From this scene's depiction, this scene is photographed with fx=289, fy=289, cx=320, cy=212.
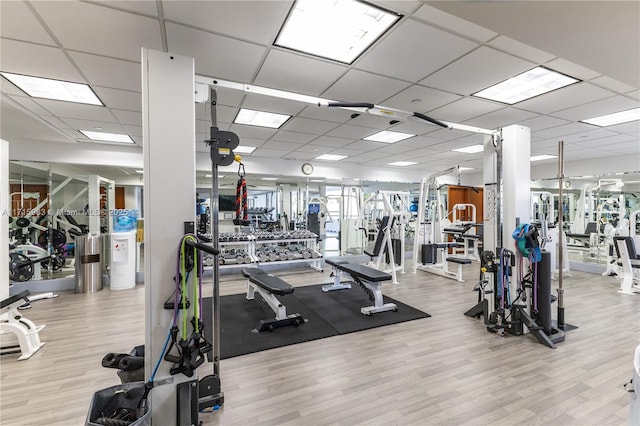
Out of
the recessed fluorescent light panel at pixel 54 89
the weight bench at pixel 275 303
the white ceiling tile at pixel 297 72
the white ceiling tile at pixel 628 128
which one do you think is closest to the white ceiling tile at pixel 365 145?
the white ceiling tile at pixel 297 72

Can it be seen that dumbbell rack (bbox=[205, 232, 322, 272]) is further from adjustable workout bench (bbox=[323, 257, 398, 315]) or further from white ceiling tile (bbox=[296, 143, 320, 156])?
adjustable workout bench (bbox=[323, 257, 398, 315])

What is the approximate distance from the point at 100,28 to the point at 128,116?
2269 mm

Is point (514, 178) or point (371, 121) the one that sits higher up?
point (371, 121)

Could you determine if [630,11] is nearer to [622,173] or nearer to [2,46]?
[2,46]

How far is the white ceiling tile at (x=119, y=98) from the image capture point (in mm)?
3311

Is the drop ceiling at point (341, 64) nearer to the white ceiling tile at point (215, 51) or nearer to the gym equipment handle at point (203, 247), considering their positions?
the white ceiling tile at point (215, 51)

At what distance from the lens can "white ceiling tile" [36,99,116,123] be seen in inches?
146

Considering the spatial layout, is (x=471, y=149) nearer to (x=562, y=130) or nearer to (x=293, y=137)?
(x=562, y=130)

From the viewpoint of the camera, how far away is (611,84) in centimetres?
315

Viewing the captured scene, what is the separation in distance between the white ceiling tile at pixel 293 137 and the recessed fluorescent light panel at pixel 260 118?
37cm

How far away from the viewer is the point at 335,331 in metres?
3.25

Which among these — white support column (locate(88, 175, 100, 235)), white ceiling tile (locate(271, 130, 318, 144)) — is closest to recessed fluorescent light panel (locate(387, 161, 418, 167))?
white ceiling tile (locate(271, 130, 318, 144))

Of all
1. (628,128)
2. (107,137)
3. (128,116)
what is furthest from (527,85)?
(107,137)

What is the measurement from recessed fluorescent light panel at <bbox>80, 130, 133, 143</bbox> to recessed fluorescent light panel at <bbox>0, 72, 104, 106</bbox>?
1.59 m
